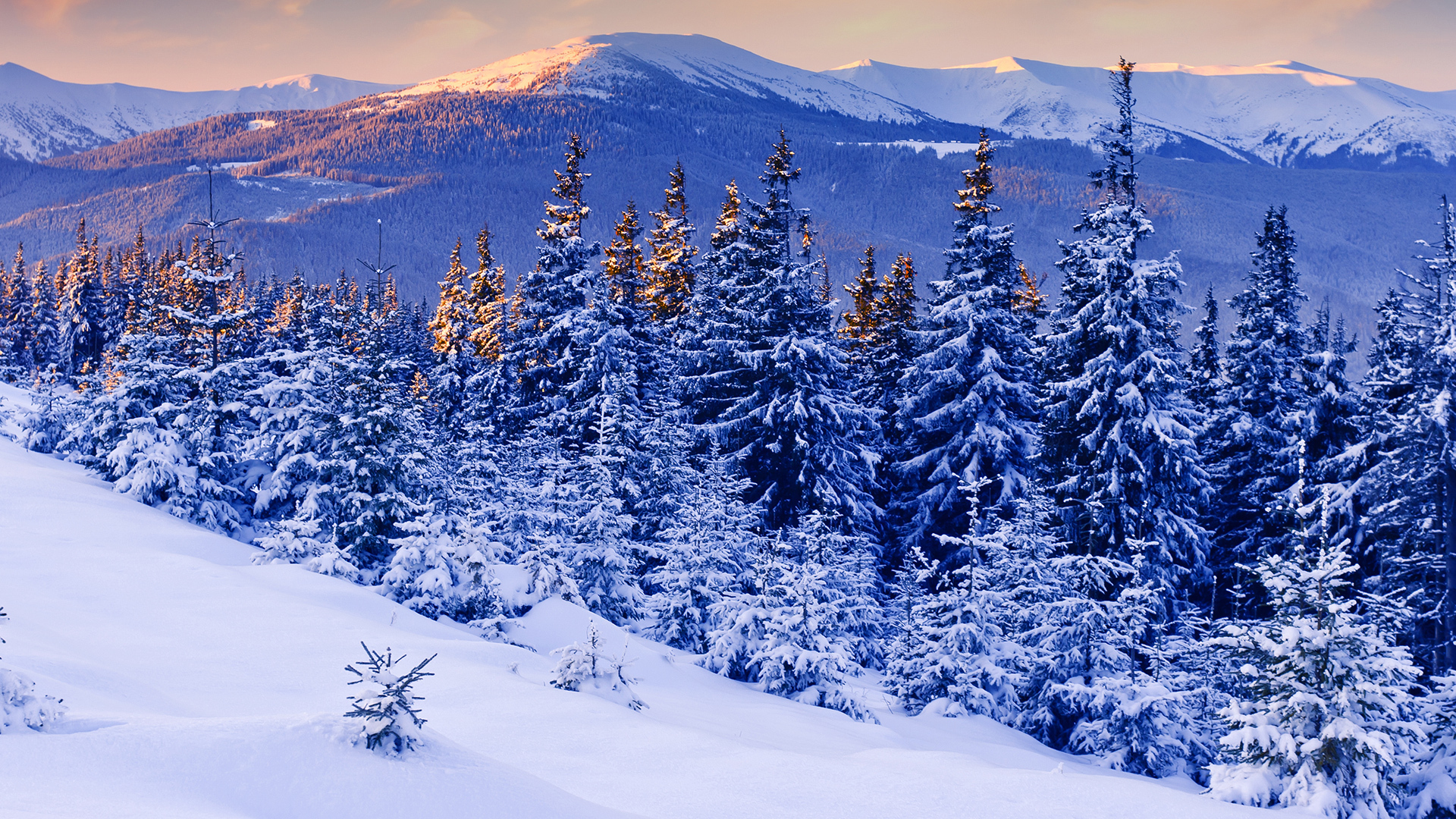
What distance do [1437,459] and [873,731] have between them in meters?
16.7

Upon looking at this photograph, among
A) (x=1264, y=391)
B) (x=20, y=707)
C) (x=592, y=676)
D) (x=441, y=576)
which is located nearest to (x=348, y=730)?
(x=20, y=707)

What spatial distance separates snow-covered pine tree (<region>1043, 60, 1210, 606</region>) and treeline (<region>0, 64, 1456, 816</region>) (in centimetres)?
11

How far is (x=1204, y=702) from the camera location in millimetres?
17172

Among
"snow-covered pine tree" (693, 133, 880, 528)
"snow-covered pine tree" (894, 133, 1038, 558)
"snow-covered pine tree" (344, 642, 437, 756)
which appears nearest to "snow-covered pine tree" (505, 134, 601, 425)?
"snow-covered pine tree" (693, 133, 880, 528)

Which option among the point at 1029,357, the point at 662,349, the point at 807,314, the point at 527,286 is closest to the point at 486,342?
the point at 527,286

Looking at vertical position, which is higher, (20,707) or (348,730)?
(20,707)

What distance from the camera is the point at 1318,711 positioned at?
10.8 metres

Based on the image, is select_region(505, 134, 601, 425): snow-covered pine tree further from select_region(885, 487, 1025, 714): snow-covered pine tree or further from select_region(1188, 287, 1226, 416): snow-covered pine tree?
select_region(1188, 287, 1226, 416): snow-covered pine tree

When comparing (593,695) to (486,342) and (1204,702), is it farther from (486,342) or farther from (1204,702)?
(486,342)

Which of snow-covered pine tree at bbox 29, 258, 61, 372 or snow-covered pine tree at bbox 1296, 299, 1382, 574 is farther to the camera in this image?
snow-covered pine tree at bbox 29, 258, 61, 372

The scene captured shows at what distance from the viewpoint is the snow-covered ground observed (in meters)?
5.32

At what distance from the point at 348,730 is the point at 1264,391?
31.1 meters

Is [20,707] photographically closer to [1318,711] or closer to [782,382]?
[1318,711]

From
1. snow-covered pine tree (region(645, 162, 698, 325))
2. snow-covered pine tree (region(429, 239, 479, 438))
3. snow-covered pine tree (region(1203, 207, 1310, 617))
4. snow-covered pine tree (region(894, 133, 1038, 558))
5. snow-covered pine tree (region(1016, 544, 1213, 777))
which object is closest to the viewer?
snow-covered pine tree (region(1016, 544, 1213, 777))
